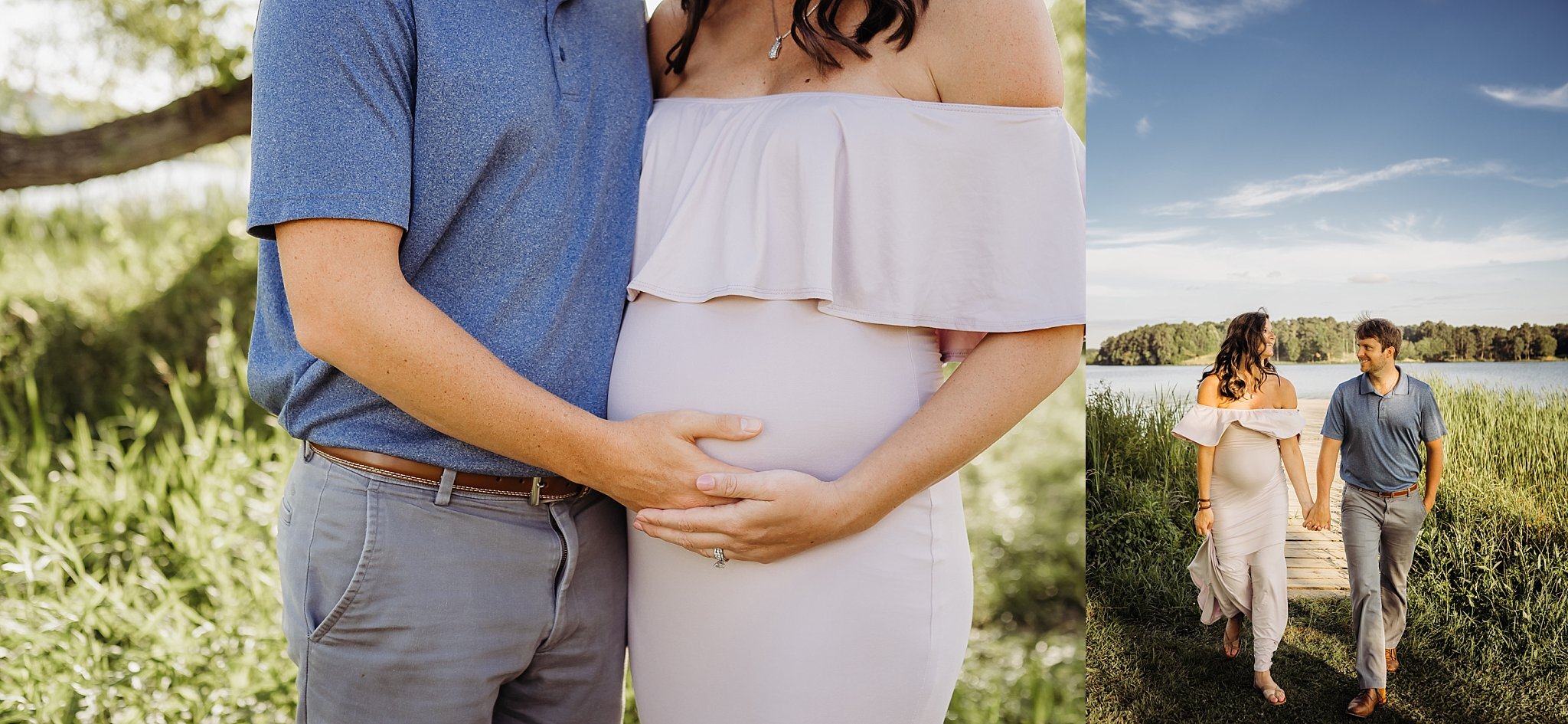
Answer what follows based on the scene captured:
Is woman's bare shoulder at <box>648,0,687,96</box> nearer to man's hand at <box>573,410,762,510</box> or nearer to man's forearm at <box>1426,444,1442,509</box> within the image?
man's hand at <box>573,410,762,510</box>

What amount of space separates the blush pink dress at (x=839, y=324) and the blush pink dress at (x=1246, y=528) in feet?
1.47

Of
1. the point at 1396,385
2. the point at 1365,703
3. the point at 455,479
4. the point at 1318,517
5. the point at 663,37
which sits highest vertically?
the point at 663,37

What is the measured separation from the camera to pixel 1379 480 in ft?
4.80

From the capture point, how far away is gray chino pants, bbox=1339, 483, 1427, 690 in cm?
145

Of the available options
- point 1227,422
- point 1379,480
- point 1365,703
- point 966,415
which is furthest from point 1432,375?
point 966,415

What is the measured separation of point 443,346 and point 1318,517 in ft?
4.34

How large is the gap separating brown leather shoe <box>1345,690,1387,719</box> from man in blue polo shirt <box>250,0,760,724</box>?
107 centimetres

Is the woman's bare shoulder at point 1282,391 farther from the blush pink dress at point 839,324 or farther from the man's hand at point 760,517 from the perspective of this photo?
the man's hand at point 760,517

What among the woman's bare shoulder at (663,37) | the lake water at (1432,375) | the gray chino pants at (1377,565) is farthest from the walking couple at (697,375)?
the gray chino pants at (1377,565)

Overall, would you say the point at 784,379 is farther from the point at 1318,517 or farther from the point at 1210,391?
the point at 1318,517

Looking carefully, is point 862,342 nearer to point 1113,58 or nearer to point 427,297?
point 427,297

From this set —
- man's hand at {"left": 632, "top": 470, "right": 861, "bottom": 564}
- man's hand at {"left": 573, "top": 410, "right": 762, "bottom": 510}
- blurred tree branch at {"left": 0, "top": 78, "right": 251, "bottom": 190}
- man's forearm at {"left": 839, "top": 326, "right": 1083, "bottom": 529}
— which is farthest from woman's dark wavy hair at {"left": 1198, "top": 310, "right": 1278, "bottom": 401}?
blurred tree branch at {"left": 0, "top": 78, "right": 251, "bottom": 190}

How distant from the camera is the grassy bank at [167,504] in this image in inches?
101

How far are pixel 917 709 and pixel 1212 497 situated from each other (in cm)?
62
